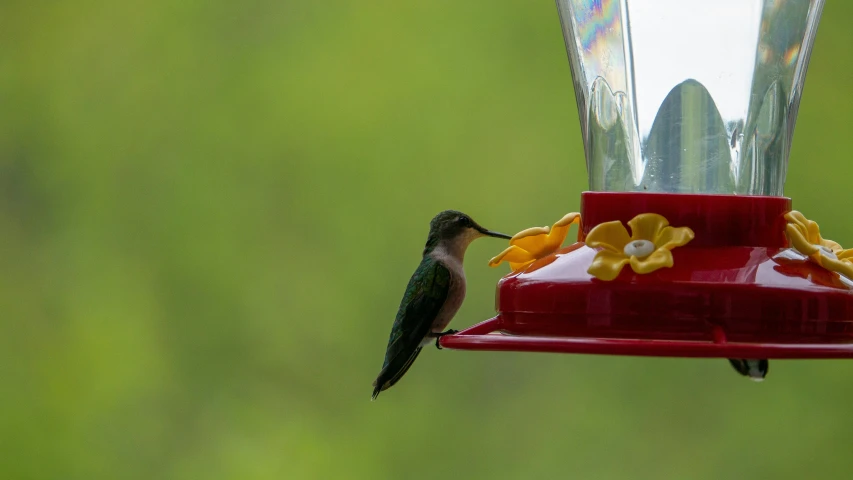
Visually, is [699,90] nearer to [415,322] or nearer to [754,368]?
[754,368]

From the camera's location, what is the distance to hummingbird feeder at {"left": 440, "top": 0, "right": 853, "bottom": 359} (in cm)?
210

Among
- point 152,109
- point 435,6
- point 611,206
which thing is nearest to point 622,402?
point 435,6

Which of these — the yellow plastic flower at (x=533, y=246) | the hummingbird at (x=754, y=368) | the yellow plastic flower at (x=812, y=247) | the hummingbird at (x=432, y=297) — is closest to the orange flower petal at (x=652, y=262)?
the yellow plastic flower at (x=812, y=247)

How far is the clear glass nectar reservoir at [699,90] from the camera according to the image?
2.65 metres

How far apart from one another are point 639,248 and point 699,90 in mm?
673

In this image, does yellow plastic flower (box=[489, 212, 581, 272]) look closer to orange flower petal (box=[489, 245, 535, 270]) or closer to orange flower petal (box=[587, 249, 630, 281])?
orange flower petal (box=[489, 245, 535, 270])

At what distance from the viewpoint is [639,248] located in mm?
2197

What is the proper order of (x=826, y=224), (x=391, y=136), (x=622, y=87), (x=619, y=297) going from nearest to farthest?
(x=619, y=297) < (x=622, y=87) < (x=826, y=224) < (x=391, y=136)

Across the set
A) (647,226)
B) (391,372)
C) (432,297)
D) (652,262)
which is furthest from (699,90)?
(391,372)

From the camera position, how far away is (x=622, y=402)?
6.43m

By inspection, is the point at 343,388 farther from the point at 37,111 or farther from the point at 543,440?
the point at 37,111

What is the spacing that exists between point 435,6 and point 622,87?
13.0ft

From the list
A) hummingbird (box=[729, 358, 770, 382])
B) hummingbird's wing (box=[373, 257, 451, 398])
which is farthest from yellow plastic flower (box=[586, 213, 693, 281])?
hummingbird's wing (box=[373, 257, 451, 398])

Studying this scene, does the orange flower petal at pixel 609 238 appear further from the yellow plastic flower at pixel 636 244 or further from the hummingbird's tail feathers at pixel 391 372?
the hummingbird's tail feathers at pixel 391 372
